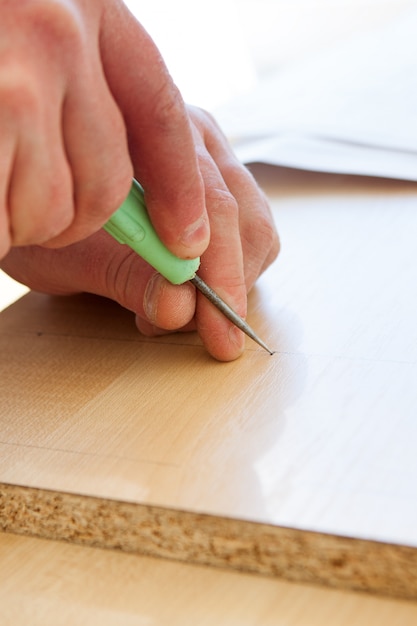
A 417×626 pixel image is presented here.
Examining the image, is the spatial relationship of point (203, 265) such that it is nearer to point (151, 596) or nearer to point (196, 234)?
point (196, 234)

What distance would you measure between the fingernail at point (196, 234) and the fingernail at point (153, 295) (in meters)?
0.10

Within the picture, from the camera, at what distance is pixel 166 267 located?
2.75ft

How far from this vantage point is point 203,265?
91cm

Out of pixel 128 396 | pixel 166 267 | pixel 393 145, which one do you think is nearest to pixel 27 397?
pixel 128 396

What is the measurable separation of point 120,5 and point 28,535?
1.58ft

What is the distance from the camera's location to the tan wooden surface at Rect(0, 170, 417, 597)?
0.64 metres

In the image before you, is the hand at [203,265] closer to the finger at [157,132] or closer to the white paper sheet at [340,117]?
the finger at [157,132]

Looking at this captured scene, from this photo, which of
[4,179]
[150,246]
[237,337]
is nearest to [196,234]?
[150,246]

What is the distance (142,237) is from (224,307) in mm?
153

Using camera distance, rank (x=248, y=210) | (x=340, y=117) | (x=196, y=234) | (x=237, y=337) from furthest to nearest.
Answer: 1. (x=340, y=117)
2. (x=248, y=210)
3. (x=237, y=337)
4. (x=196, y=234)

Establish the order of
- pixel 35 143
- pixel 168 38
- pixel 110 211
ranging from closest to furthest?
pixel 35 143 < pixel 110 211 < pixel 168 38

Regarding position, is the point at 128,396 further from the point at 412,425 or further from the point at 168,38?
the point at 168,38

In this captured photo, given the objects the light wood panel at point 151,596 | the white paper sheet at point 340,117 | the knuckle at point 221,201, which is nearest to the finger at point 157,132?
the knuckle at point 221,201

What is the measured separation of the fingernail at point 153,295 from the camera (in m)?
0.91
